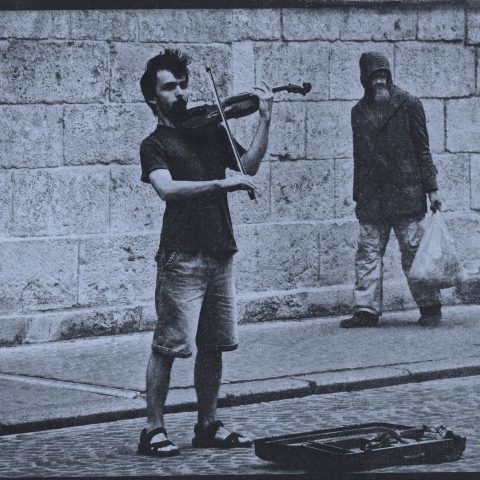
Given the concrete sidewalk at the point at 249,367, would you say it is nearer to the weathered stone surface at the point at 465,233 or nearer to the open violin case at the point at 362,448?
the weathered stone surface at the point at 465,233

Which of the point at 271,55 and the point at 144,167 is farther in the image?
the point at 271,55

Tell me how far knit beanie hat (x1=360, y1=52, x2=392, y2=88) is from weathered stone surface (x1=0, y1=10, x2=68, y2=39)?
88.3 inches

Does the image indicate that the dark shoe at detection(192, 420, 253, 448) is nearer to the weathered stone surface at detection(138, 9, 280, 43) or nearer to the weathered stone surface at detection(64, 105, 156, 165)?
the weathered stone surface at detection(64, 105, 156, 165)

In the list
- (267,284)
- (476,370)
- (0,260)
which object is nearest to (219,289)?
(476,370)

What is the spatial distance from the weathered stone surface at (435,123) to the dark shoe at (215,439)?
18.4 ft

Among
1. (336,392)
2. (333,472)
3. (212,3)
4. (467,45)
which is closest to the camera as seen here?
(333,472)

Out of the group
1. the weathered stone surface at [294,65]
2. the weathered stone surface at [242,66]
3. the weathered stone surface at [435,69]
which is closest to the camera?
the weathered stone surface at [242,66]

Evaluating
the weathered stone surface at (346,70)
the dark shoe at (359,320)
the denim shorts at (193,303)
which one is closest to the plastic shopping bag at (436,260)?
the dark shoe at (359,320)

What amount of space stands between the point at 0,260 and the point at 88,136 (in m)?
1.12

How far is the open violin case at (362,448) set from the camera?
5.63m

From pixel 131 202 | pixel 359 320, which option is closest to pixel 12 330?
pixel 131 202

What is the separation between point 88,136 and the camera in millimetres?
10203

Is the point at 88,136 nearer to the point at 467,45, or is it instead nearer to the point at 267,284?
the point at 267,284

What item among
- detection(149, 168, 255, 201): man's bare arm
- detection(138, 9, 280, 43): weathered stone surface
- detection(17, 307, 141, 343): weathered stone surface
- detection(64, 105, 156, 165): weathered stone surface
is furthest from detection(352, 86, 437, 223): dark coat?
detection(149, 168, 255, 201): man's bare arm
